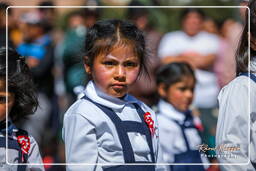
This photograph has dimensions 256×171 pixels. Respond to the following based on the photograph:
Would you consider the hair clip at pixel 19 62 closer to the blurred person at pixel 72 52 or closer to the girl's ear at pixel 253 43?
the blurred person at pixel 72 52

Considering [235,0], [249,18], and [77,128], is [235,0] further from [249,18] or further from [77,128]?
[77,128]

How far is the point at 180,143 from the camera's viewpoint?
2.90 m

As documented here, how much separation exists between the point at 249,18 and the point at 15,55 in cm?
101

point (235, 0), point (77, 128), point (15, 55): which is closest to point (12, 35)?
point (15, 55)

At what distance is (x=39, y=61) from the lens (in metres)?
2.90

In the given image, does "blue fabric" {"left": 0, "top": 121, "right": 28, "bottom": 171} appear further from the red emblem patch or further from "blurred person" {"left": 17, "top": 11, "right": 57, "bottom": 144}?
the red emblem patch

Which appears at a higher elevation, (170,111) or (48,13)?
(48,13)

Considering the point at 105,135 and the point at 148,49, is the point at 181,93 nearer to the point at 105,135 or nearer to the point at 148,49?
the point at 148,49

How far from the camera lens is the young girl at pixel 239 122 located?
2.27 meters

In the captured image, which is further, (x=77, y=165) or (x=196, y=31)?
(x=196, y=31)

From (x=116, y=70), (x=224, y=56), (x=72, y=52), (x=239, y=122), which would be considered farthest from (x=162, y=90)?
(x=239, y=122)

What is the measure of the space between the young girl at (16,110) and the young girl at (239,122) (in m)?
0.77

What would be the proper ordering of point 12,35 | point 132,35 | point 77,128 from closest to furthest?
point 77,128
point 132,35
point 12,35

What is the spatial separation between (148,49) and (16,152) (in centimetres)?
72
